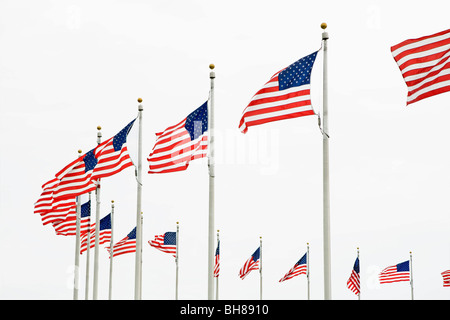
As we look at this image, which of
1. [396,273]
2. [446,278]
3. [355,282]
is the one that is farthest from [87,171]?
[446,278]

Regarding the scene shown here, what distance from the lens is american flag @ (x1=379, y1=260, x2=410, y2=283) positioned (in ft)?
150

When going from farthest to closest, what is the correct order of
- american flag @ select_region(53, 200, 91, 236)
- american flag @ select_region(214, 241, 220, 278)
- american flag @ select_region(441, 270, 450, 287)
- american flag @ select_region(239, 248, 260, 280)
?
american flag @ select_region(214, 241, 220, 278)
american flag @ select_region(239, 248, 260, 280)
american flag @ select_region(441, 270, 450, 287)
american flag @ select_region(53, 200, 91, 236)

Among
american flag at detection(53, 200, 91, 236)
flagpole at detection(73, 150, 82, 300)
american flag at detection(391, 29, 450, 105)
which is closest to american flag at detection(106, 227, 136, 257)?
american flag at detection(53, 200, 91, 236)

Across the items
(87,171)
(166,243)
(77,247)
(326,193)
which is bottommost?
(326,193)

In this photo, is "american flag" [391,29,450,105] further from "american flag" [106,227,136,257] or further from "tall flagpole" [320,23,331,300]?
"american flag" [106,227,136,257]

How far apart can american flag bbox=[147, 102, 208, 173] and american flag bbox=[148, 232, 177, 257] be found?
60.3 feet

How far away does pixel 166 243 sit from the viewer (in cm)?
4384

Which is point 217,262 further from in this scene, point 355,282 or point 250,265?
point 355,282

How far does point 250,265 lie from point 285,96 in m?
28.2

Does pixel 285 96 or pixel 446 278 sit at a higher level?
pixel 285 96

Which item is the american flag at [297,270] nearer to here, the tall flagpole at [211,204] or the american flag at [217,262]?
the american flag at [217,262]

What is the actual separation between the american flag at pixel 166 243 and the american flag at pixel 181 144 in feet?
60.3

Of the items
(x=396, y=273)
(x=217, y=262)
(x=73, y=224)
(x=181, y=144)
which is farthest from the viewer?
(x=217, y=262)
